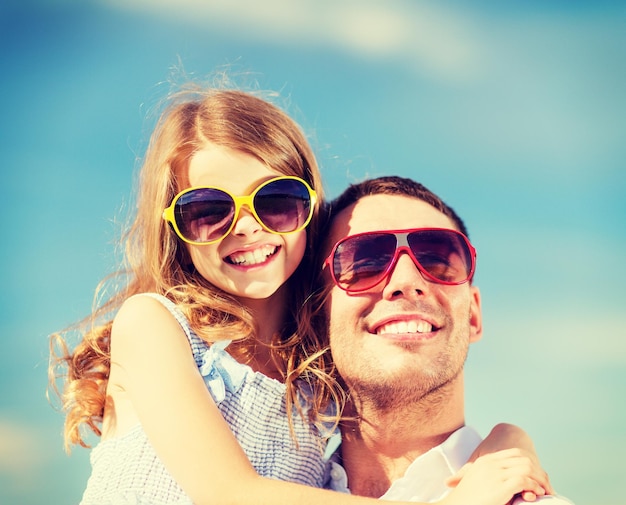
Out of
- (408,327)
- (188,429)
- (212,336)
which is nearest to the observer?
(188,429)

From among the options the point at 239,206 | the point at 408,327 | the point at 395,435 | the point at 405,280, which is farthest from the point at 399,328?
the point at 239,206

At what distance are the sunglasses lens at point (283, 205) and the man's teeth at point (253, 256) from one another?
0.38ft

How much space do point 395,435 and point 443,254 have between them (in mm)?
988

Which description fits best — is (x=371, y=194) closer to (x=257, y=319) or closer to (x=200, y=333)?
(x=257, y=319)

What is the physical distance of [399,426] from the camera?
3916mm

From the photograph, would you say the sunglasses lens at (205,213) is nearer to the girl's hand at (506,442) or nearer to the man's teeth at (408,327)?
the man's teeth at (408,327)

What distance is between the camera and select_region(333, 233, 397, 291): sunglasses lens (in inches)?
150

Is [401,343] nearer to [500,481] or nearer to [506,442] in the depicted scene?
[506,442]

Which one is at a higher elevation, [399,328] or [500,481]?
[399,328]

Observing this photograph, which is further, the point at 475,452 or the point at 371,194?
the point at 371,194

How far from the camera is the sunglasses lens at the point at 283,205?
3758 mm

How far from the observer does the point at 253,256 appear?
382 centimetres

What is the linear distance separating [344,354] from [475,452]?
0.82 meters

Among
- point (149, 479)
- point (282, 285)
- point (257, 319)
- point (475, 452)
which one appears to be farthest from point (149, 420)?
point (475, 452)
